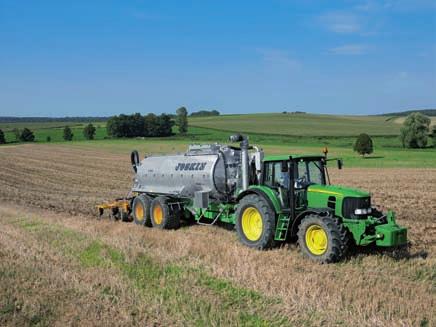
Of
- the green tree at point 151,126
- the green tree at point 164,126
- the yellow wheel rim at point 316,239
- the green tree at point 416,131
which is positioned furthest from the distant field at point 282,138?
the yellow wheel rim at point 316,239

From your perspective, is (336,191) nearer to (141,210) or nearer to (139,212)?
(141,210)

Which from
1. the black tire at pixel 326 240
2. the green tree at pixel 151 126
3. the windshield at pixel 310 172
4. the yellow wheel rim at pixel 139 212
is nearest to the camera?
the black tire at pixel 326 240

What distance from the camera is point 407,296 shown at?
6.71m

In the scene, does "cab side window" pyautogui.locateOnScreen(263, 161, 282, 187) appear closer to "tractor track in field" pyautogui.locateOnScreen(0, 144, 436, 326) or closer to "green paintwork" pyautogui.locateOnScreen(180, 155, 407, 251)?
"green paintwork" pyautogui.locateOnScreen(180, 155, 407, 251)

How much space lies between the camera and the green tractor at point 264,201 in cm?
866

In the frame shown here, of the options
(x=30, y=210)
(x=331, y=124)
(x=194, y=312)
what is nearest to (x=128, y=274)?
(x=194, y=312)

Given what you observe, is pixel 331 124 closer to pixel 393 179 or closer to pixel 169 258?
pixel 393 179

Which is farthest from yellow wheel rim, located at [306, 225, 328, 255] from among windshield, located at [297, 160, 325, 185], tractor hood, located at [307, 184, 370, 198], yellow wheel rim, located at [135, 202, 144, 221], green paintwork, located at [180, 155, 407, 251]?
yellow wheel rim, located at [135, 202, 144, 221]

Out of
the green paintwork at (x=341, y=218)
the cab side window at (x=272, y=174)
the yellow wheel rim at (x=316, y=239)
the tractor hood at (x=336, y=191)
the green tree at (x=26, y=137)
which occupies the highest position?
the green tree at (x=26, y=137)

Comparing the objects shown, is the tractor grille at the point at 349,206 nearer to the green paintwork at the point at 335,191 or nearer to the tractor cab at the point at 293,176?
the green paintwork at the point at 335,191

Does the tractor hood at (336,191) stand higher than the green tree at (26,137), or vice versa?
the green tree at (26,137)

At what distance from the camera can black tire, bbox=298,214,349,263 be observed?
841cm

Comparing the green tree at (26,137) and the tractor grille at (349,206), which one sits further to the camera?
the green tree at (26,137)

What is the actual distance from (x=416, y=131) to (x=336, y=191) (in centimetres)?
4924
